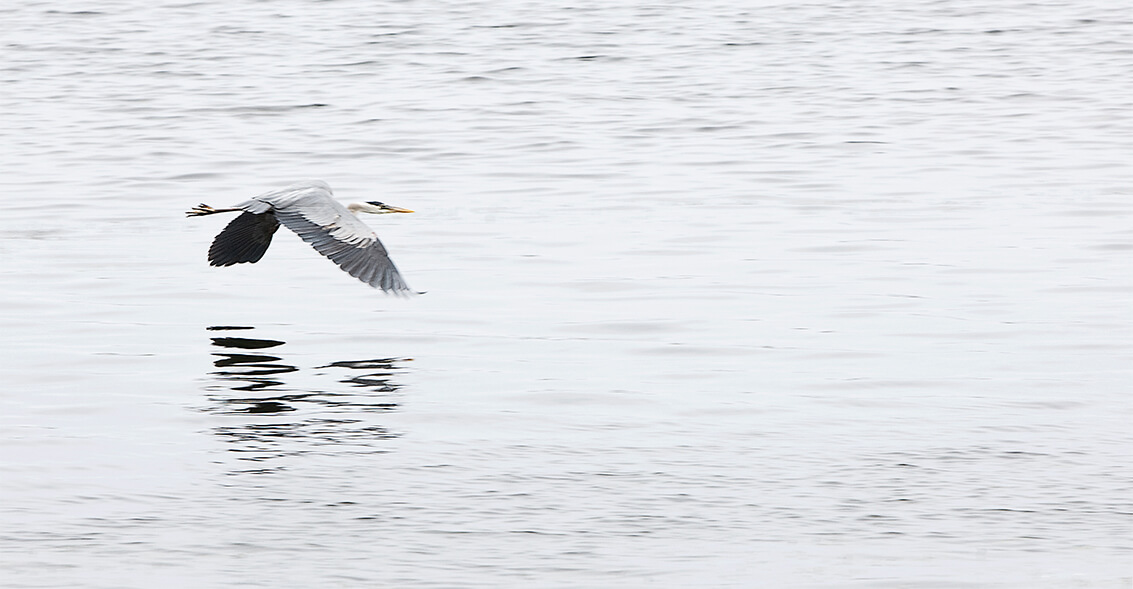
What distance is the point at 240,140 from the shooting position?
725 inches

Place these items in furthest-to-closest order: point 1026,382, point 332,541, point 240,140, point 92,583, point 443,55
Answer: point 443,55
point 240,140
point 1026,382
point 332,541
point 92,583

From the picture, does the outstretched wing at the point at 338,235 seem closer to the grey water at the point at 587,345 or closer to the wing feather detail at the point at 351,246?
the wing feather detail at the point at 351,246

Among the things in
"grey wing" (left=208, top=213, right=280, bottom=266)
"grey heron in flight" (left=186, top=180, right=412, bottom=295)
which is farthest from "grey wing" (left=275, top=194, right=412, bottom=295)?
"grey wing" (left=208, top=213, right=280, bottom=266)

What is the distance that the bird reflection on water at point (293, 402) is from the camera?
286 inches

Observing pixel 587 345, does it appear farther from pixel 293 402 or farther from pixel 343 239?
pixel 293 402

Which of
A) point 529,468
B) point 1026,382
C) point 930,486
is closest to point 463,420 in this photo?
point 529,468

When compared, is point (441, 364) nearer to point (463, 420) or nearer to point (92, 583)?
point (463, 420)

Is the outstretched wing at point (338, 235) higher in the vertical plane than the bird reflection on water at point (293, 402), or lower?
higher

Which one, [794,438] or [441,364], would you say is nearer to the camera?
[794,438]

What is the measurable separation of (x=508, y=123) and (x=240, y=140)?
2.72 metres

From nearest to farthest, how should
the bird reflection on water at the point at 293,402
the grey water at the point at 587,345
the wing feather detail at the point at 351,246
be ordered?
the grey water at the point at 587,345, the bird reflection on water at the point at 293,402, the wing feather detail at the point at 351,246

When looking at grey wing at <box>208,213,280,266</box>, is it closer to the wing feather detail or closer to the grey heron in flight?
the grey heron in flight

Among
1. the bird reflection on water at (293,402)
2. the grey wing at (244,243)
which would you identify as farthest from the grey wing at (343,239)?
the grey wing at (244,243)

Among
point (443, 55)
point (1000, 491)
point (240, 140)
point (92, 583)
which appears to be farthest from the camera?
point (443, 55)
